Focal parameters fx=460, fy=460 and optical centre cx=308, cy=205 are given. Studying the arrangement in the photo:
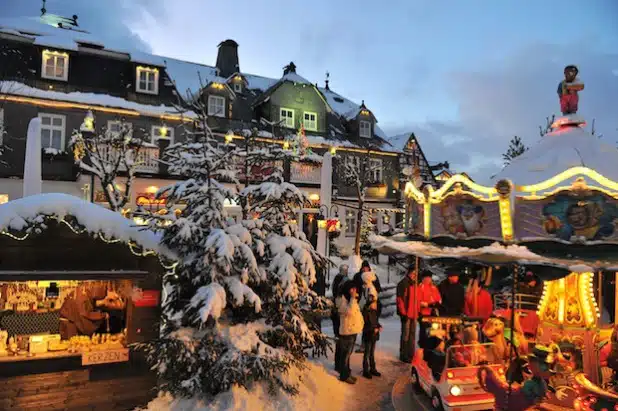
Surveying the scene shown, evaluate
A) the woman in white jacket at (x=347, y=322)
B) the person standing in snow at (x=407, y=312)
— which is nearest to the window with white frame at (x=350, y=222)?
the person standing in snow at (x=407, y=312)

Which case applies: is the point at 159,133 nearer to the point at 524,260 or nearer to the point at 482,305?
the point at 482,305

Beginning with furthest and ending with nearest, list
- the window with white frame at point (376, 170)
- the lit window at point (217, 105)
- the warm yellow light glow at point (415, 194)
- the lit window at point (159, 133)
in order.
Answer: the window with white frame at point (376, 170)
the lit window at point (217, 105)
the lit window at point (159, 133)
the warm yellow light glow at point (415, 194)

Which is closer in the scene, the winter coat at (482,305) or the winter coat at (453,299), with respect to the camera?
the winter coat at (482,305)

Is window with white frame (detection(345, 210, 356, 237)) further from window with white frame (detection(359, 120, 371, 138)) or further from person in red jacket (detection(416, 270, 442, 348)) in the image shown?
person in red jacket (detection(416, 270, 442, 348))

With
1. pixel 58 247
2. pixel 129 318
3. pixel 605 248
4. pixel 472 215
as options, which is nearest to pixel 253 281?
pixel 129 318

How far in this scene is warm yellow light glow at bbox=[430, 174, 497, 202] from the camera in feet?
28.1

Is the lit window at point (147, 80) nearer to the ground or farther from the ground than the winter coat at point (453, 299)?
farther from the ground

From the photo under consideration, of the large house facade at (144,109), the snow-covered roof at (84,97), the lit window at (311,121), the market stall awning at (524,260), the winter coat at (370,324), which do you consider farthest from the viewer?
the lit window at (311,121)

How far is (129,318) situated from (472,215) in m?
6.42

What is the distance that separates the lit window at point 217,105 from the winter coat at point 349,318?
1962cm

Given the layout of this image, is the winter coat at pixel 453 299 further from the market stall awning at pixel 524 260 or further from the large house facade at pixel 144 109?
the large house facade at pixel 144 109

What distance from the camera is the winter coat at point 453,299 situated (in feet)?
33.8

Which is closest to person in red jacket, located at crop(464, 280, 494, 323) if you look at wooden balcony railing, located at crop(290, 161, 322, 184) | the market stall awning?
the market stall awning

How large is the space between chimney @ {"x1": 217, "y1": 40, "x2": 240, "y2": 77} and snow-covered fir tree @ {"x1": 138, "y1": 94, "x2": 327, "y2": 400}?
77.9ft
